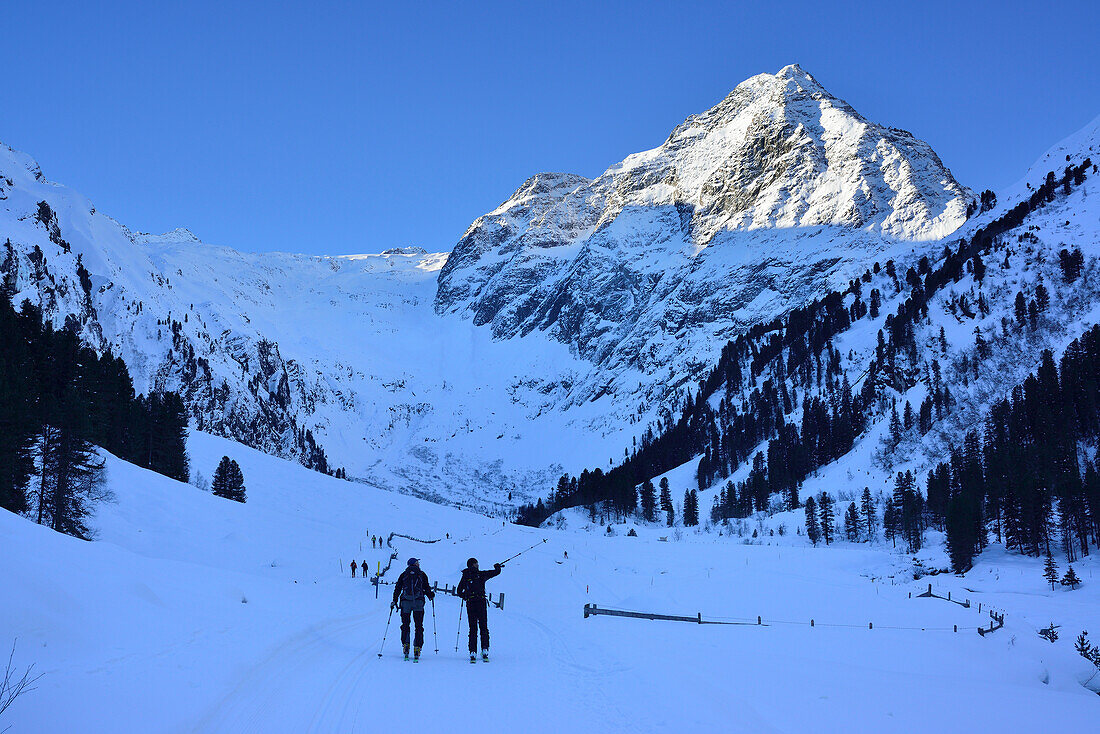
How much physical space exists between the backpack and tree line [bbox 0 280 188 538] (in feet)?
76.1

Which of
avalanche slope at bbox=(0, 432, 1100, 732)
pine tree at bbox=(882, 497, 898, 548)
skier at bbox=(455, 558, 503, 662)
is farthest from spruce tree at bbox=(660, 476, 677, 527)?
skier at bbox=(455, 558, 503, 662)

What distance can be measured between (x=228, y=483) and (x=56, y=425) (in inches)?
1108

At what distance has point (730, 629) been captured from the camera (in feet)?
65.2

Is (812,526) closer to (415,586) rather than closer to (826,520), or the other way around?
(826,520)

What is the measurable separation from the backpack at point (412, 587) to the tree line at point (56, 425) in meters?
23.2

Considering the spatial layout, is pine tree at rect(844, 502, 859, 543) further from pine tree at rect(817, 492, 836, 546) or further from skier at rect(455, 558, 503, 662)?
skier at rect(455, 558, 503, 662)

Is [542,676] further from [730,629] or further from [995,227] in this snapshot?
[995,227]

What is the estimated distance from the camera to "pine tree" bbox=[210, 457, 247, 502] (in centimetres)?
Result: 5819

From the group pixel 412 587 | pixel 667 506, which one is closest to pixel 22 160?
pixel 667 506

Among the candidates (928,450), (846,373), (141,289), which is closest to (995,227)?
(846,373)

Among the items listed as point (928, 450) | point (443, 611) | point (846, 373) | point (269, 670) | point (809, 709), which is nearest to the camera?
point (809, 709)

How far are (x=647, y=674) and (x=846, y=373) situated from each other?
4885 inches

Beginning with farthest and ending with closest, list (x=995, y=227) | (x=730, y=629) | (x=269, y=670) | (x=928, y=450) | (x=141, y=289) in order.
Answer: (x=141, y=289)
(x=995, y=227)
(x=928, y=450)
(x=730, y=629)
(x=269, y=670)

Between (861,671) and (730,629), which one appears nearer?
(861,671)
